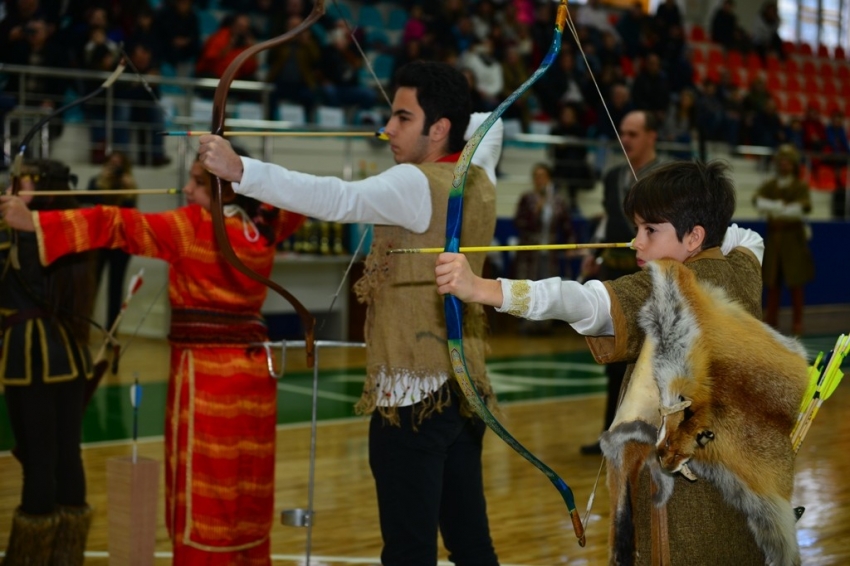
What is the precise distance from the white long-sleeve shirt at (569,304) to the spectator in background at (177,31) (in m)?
7.03

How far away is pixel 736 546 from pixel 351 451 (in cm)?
307

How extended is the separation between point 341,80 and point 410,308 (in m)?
7.13

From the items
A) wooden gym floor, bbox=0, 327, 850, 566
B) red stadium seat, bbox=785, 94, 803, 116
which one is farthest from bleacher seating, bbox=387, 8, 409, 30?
red stadium seat, bbox=785, 94, 803, 116

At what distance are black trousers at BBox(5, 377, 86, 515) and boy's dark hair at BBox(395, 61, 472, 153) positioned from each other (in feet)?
4.27

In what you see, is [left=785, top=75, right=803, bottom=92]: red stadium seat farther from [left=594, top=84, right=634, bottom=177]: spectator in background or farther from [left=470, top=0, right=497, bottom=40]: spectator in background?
[left=470, top=0, right=497, bottom=40]: spectator in background

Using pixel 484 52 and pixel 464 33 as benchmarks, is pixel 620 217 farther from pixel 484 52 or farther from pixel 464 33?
pixel 464 33

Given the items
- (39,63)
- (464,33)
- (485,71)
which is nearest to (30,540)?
(39,63)

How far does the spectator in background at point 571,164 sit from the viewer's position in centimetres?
1012

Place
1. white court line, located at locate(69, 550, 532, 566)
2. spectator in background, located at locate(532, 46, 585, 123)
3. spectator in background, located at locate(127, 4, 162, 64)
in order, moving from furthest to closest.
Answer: spectator in background, located at locate(532, 46, 585, 123) → spectator in background, located at locate(127, 4, 162, 64) → white court line, located at locate(69, 550, 532, 566)

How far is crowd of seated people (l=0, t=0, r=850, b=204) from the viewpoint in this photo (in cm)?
774

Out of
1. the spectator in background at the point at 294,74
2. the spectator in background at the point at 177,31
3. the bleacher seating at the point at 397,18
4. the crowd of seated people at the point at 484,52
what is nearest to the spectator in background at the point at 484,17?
the crowd of seated people at the point at 484,52

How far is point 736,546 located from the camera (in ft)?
5.87

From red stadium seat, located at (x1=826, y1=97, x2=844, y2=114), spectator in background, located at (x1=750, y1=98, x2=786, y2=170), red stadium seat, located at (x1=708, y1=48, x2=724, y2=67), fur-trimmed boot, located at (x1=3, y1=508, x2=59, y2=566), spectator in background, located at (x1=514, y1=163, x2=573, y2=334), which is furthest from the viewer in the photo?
red stadium seat, located at (x1=826, y1=97, x2=844, y2=114)

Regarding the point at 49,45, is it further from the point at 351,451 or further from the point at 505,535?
the point at 505,535
